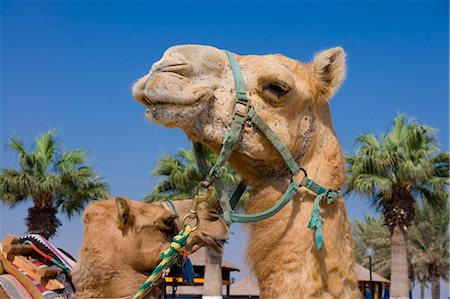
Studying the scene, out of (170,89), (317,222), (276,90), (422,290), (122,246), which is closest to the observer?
(170,89)

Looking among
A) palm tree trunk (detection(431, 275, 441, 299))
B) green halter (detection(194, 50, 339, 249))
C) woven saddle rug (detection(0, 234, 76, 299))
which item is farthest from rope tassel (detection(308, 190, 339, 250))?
palm tree trunk (detection(431, 275, 441, 299))

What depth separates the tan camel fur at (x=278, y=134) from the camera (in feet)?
9.23

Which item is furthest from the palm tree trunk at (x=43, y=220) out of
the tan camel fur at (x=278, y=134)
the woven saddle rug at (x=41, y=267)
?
the tan camel fur at (x=278, y=134)

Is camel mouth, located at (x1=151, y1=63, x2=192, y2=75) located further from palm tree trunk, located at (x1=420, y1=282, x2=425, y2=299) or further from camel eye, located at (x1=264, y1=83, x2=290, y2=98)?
palm tree trunk, located at (x1=420, y1=282, x2=425, y2=299)

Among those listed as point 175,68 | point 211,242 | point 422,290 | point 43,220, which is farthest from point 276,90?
point 422,290

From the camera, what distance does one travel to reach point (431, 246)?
4028 centimetres

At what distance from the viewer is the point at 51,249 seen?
17.8 ft

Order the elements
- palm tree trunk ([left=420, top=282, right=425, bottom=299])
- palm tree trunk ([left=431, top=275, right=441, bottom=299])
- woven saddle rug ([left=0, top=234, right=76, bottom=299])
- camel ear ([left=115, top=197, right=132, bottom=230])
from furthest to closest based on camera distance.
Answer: palm tree trunk ([left=420, top=282, right=425, bottom=299]) < palm tree trunk ([left=431, top=275, right=441, bottom=299]) < camel ear ([left=115, top=197, right=132, bottom=230]) < woven saddle rug ([left=0, top=234, right=76, bottom=299])

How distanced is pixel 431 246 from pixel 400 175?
20165 millimetres

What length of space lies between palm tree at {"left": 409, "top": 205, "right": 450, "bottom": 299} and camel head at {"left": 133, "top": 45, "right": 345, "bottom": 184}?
36674mm

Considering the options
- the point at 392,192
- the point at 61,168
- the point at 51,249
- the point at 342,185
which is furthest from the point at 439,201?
the point at 342,185

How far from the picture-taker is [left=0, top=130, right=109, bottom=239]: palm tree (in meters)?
20.6

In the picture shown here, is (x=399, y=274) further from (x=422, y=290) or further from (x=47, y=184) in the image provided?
(x=422, y=290)

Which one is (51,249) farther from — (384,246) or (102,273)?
(384,246)
